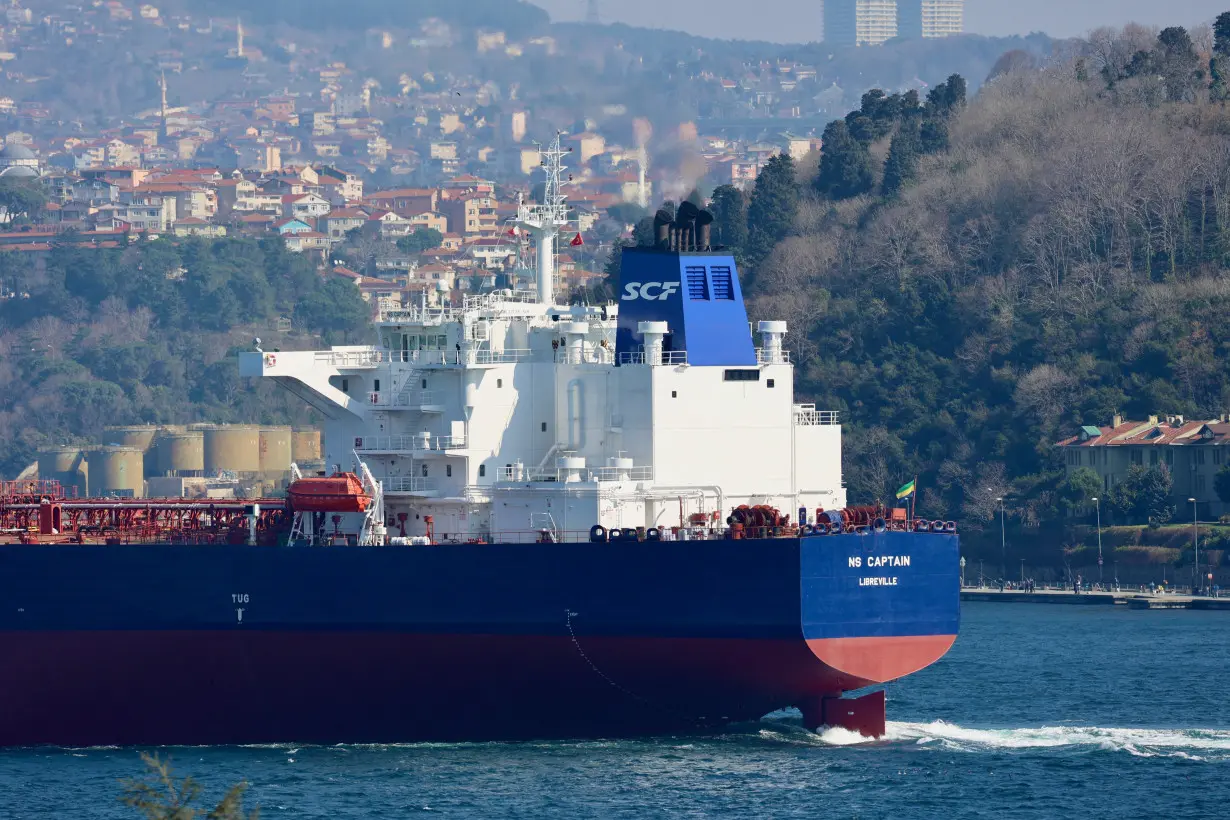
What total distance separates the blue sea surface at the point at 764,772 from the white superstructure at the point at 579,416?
3.69 m

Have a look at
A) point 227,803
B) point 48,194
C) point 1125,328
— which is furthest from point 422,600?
point 48,194

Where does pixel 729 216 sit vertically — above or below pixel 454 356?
above

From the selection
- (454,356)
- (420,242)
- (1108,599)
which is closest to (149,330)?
(420,242)

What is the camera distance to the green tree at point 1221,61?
99.9 meters

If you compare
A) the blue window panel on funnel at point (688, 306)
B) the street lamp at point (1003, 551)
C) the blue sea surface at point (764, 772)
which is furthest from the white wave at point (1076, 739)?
the street lamp at point (1003, 551)

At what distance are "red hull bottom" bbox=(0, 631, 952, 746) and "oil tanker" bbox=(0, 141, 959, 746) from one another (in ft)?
0.15

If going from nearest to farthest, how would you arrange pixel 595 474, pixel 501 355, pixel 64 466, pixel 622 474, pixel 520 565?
pixel 520 565 → pixel 622 474 → pixel 595 474 → pixel 501 355 → pixel 64 466

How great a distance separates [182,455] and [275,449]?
16.8 feet

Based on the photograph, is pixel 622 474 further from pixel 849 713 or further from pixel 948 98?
pixel 948 98

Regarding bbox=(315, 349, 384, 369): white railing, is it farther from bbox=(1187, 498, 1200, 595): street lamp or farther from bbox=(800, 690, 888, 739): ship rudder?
bbox=(1187, 498, 1200, 595): street lamp

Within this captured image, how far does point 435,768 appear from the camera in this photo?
38875 millimetres

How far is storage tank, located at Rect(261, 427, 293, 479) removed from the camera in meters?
116

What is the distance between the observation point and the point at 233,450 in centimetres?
11700

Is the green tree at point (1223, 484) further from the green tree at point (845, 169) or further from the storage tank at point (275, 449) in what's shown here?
the storage tank at point (275, 449)
